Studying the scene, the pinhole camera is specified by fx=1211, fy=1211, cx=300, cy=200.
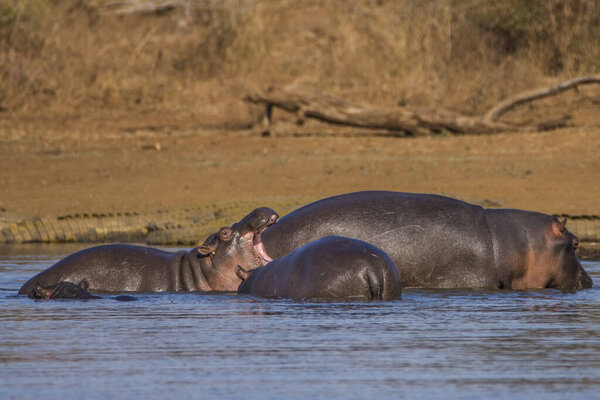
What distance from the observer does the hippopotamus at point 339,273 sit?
20.7 feet

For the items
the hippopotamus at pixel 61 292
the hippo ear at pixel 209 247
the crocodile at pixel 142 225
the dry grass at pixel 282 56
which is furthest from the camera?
the dry grass at pixel 282 56

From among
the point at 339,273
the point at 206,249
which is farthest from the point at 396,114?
the point at 339,273

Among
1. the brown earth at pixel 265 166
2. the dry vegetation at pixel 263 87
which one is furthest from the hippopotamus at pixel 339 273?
the dry vegetation at pixel 263 87

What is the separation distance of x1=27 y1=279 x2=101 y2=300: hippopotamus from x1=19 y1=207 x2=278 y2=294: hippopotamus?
212mm

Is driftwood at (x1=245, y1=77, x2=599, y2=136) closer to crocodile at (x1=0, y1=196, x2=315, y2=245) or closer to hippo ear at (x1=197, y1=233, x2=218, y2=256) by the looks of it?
crocodile at (x1=0, y1=196, x2=315, y2=245)

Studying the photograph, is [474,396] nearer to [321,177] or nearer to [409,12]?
[321,177]

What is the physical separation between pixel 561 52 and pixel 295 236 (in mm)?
11047

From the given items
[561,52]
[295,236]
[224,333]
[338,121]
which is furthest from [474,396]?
[561,52]

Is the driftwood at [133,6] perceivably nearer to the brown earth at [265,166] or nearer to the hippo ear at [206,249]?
the brown earth at [265,166]

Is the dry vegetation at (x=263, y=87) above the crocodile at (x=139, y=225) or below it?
above

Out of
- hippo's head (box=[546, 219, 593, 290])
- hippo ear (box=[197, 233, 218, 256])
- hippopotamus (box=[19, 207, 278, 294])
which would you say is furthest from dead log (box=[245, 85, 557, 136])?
hippo ear (box=[197, 233, 218, 256])

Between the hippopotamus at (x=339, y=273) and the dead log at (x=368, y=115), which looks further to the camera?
the dead log at (x=368, y=115)

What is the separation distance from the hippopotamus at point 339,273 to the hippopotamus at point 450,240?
0.63m

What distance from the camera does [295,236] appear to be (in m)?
7.16
